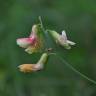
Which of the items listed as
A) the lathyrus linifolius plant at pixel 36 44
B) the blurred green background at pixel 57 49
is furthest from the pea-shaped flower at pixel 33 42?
the blurred green background at pixel 57 49

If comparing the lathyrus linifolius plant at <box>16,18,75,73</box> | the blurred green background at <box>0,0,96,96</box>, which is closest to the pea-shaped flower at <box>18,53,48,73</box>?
the lathyrus linifolius plant at <box>16,18,75,73</box>

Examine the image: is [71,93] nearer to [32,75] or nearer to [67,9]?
[32,75]

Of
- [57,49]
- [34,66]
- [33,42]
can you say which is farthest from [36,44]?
[57,49]

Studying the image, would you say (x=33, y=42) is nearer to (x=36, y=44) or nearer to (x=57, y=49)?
(x=36, y=44)

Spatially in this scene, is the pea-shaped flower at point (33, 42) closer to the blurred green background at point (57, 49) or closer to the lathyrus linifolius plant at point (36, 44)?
the lathyrus linifolius plant at point (36, 44)

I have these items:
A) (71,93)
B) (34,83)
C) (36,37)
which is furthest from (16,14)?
(36,37)

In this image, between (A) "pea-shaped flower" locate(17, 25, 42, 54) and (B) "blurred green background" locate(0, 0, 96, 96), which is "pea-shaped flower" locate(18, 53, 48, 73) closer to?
(A) "pea-shaped flower" locate(17, 25, 42, 54)

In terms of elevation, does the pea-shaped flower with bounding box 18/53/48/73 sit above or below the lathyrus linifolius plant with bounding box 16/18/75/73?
below

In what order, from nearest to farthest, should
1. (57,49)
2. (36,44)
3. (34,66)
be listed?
1. (36,44)
2. (34,66)
3. (57,49)
